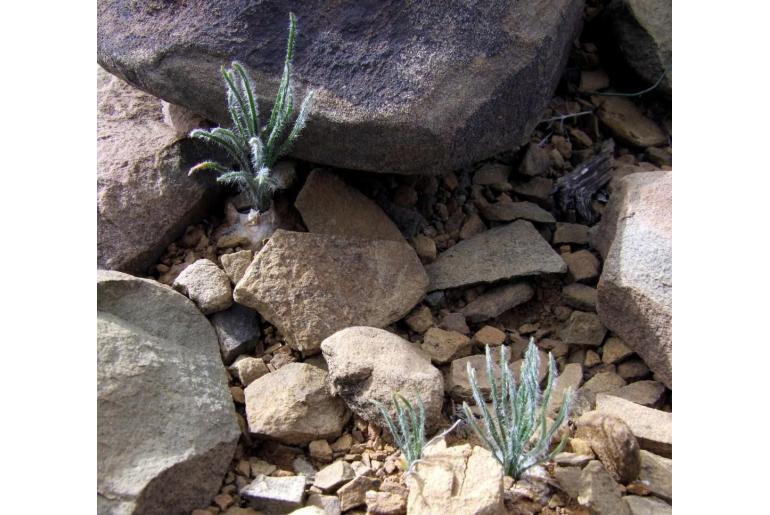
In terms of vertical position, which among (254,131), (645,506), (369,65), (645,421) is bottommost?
(645,506)

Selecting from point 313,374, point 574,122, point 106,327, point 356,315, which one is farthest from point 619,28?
point 106,327

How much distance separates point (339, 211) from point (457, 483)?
1037mm

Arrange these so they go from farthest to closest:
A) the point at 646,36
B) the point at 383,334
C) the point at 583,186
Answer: the point at 646,36
the point at 583,186
the point at 383,334

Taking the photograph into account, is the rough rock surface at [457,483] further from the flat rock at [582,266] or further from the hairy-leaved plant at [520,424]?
the flat rock at [582,266]

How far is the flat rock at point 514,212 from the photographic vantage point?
9.43 feet

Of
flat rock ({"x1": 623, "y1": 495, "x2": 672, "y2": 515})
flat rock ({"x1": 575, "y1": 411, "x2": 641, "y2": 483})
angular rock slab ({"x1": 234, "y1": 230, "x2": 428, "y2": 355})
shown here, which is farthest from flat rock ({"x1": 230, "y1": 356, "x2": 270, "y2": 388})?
flat rock ({"x1": 623, "y1": 495, "x2": 672, "y2": 515})

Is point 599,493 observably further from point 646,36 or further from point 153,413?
point 646,36

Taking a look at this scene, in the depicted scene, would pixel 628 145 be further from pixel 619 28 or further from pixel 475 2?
pixel 475 2

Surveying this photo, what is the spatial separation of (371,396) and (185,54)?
1140mm

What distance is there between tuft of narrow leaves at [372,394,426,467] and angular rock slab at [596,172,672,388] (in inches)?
26.9

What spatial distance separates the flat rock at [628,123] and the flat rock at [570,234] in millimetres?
604

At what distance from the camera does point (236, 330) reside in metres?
2.45

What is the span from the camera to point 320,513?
6.46ft

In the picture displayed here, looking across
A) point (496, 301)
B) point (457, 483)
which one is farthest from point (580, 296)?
point (457, 483)
